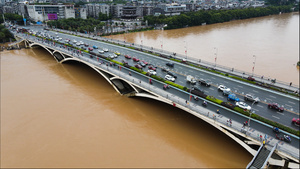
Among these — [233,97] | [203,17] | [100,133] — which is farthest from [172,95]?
[203,17]

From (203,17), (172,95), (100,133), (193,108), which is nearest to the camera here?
(193,108)

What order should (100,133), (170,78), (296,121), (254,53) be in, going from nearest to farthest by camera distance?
(296,121) < (100,133) < (170,78) < (254,53)

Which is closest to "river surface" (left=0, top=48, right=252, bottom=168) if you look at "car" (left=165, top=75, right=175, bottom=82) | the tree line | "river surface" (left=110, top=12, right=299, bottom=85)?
"car" (left=165, top=75, right=175, bottom=82)

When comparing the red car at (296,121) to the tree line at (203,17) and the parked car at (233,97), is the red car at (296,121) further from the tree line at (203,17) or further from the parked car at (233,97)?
the tree line at (203,17)

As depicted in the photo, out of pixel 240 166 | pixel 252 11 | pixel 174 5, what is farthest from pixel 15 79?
pixel 252 11

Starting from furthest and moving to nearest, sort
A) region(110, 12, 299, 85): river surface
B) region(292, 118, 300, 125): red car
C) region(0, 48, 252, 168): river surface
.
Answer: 1. region(110, 12, 299, 85): river surface
2. region(0, 48, 252, 168): river surface
3. region(292, 118, 300, 125): red car

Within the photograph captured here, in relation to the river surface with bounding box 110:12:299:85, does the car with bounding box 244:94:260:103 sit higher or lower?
lower

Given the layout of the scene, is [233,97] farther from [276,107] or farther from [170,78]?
[170,78]

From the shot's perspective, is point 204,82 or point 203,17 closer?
point 204,82

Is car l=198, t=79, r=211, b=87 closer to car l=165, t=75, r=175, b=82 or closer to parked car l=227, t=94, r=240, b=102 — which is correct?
car l=165, t=75, r=175, b=82
